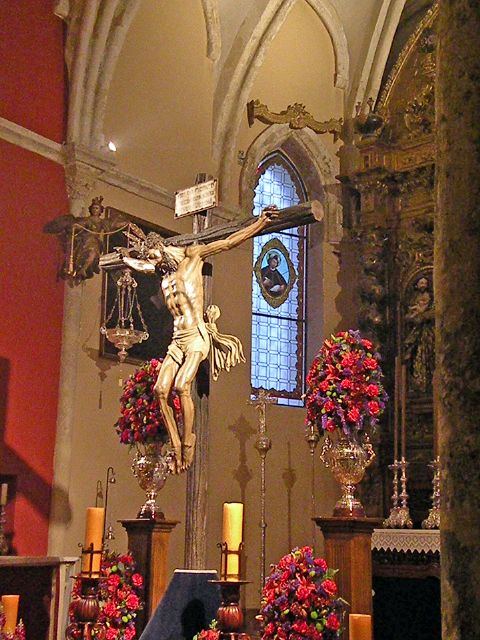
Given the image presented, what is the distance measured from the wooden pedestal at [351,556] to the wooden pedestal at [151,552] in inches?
50.9

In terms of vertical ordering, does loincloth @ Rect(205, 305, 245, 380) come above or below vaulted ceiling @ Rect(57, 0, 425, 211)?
below

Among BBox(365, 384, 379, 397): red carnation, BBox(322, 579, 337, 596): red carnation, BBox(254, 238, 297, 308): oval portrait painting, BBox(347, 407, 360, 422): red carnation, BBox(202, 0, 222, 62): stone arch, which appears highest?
BBox(202, 0, 222, 62): stone arch

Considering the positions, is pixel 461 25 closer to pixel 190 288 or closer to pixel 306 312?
pixel 190 288

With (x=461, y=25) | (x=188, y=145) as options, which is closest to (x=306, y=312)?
(x=188, y=145)

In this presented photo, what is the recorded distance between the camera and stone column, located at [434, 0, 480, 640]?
1610 mm

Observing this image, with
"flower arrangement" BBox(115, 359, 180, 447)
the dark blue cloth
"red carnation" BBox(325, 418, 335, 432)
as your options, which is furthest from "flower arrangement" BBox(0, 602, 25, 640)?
"red carnation" BBox(325, 418, 335, 432)

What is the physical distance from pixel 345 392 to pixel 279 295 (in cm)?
524

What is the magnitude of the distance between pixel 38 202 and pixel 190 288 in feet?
9.42

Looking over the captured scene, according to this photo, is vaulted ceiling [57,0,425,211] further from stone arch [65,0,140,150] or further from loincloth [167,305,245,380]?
loincloth [167,305,245,380]

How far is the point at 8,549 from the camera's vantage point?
7.50 metres

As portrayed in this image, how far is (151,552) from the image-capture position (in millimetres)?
5914

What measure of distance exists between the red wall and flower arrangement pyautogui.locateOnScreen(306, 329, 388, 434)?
10.3 feet

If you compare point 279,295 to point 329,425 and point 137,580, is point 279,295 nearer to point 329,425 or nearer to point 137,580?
point 329,425

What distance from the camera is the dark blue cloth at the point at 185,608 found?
15.9 feet
